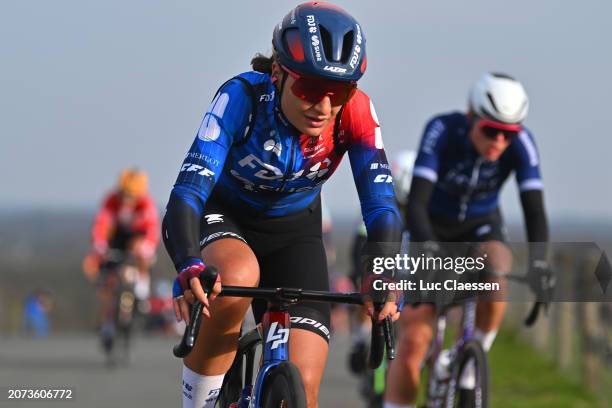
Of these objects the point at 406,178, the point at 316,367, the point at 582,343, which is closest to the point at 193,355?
the point at 316,367

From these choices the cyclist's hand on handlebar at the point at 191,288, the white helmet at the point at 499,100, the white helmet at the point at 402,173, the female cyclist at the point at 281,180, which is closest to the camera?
the cyclist's hand on handlebar at the point at 191,288

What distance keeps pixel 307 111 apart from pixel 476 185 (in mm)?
3413

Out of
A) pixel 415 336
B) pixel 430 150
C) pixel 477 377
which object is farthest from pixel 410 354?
pixel 430 150

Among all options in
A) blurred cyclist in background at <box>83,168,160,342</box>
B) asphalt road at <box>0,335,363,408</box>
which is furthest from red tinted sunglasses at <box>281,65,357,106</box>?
blurred cyclist in background at <box>83,168,160,342</box>

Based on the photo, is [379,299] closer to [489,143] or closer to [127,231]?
[489,143]

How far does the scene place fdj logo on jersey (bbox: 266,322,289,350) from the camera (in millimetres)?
5477

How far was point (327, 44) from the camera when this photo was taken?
5312 millimetres

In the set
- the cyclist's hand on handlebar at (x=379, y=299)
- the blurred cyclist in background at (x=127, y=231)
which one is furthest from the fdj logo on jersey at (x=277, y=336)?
the blurred cyclist in background at (x=127, y=231)

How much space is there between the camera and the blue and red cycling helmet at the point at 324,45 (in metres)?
5.29

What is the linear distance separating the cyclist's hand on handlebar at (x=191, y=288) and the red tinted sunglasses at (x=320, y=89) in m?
0.85

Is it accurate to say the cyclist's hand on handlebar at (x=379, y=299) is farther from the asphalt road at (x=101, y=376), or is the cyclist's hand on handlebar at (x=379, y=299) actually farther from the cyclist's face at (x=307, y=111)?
the asphalt road at (x=101, y=376)

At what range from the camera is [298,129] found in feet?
18.7

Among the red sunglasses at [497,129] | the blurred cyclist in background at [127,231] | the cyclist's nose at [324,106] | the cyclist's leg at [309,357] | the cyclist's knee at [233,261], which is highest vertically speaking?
the blurred cyclist in background at [127,231]

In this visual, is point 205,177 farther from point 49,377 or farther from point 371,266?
point 49,377
